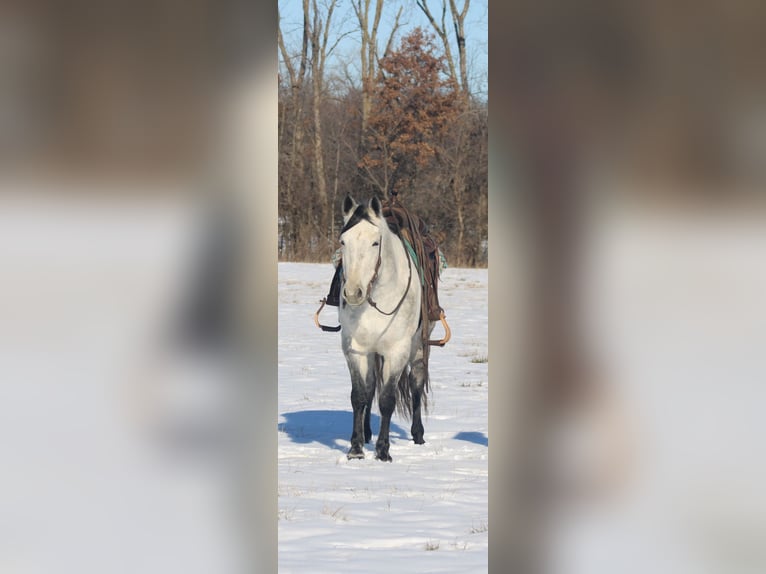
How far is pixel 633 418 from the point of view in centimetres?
151

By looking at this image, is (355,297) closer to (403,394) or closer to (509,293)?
(403,394)

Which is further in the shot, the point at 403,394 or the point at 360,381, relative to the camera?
the point at 403,394

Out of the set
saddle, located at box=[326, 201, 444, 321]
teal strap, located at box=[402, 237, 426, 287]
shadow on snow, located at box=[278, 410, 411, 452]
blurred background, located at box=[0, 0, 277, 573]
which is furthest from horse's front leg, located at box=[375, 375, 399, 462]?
blurred background, located at box=[0, 0, 277, 573]

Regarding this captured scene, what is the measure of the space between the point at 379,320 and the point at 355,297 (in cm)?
42

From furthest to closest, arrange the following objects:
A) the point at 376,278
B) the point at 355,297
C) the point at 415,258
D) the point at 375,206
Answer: the point at 415,258 < the point at 376,278 < the point at 375,206 < the point at 355,297

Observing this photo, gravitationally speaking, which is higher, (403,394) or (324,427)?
(403,394)

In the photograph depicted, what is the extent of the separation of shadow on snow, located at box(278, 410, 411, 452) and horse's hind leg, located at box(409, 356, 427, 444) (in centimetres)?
32

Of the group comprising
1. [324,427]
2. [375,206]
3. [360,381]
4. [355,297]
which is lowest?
[324,427]

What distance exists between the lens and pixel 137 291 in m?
1.52

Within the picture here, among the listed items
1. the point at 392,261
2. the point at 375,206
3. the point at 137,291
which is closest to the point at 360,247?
the point at 375,206

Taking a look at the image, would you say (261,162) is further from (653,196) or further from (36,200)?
(653,196)

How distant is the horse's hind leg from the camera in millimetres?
6512

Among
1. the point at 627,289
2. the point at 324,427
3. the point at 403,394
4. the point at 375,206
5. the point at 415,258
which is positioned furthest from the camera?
the point at 324,427

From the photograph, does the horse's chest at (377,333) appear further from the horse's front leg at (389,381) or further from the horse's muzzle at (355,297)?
the horse's muzzle at (355,297)
